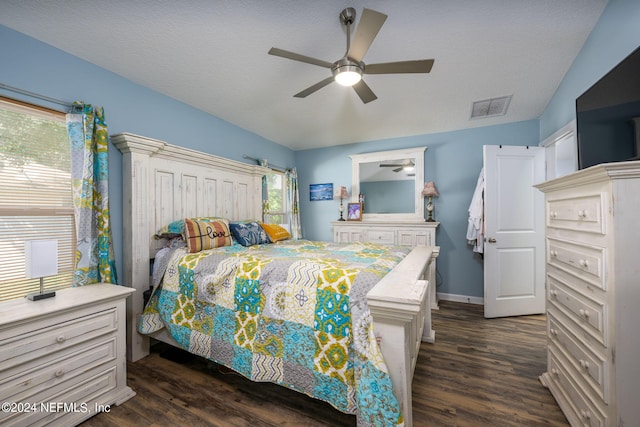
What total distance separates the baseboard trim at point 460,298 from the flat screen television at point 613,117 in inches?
95.1

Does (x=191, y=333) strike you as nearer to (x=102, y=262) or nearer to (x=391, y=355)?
(x=102, y=262)

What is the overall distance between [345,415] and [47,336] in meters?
1.73

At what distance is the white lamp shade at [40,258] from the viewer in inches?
57.4

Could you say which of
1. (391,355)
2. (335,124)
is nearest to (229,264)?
(391,355)

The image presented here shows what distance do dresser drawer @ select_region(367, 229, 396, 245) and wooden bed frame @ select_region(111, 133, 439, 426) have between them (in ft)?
2.37

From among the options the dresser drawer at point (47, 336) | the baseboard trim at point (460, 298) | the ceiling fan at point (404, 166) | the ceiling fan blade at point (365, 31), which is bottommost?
the baseboard trim at point (460, 298)

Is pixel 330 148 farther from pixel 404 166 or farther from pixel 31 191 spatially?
pixel 31 191

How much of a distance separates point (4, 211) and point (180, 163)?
4.15 feet

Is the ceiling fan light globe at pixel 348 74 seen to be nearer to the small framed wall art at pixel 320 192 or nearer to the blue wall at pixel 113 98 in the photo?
the blue wall at pixel 113 98

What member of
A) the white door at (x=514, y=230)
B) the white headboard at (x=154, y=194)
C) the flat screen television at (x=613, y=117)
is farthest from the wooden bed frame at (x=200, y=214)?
the flat screen television at (x=613, y=117)

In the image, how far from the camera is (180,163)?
2.66 metres

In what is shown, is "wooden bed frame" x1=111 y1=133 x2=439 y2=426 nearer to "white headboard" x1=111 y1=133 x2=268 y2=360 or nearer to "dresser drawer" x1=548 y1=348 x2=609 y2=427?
"white headboard" x1=111 y1=133 x2=268 y2=360

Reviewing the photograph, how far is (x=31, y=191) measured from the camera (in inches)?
71.2

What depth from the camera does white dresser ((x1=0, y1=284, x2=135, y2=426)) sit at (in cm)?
129
